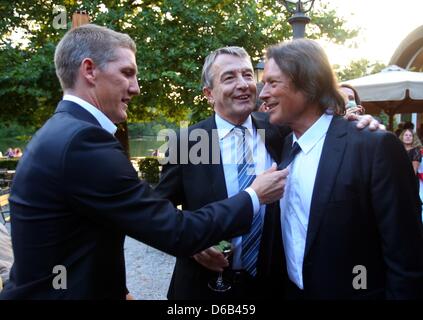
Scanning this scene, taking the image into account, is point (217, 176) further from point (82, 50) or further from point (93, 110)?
point (82, 50)

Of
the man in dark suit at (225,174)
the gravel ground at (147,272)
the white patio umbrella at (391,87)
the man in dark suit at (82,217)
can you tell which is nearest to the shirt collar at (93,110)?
the man in dark suit at (82,217)

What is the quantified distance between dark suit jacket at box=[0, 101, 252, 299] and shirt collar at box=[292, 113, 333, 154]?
802 mm

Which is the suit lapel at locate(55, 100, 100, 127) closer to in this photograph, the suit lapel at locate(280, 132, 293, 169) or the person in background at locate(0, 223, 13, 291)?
the suit lapel at locate(280, 132, 293, 169)

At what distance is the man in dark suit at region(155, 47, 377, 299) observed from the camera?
7.91ft

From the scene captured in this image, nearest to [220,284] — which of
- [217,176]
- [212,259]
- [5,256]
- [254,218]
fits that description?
[212,259]

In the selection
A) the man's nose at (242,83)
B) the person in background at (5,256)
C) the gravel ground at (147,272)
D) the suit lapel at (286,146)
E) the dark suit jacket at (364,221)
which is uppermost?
the man's nose at (242,83)

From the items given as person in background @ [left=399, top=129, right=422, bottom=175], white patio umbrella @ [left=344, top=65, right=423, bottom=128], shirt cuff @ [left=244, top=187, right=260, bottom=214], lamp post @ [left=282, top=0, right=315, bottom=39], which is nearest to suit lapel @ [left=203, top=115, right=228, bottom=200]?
shirt cuff @ [left=244, top=187, right=260, bottom=214]

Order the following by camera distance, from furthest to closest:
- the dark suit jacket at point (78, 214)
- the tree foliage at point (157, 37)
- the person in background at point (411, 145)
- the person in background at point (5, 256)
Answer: the tree foliage at point (157, 37), the person in background at point (411, 145), the person in background at point (5, 256), the dark suit jacket at point (78, 214)

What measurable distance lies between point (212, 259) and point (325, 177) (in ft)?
2.45

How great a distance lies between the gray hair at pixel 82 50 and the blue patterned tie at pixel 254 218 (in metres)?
1.06

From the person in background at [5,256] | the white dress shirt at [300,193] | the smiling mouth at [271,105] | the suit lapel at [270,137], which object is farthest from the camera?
the person in background at [5,256]

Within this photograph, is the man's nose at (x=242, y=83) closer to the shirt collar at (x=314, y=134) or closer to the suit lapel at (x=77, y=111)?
the shirt collar at (x=314, y=134)

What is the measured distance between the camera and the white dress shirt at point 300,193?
2086 millimetres
